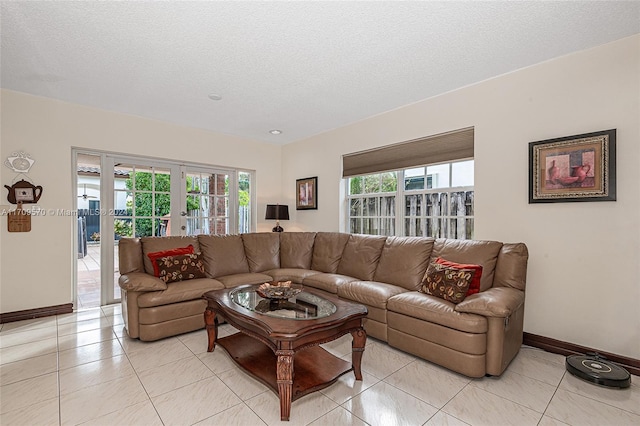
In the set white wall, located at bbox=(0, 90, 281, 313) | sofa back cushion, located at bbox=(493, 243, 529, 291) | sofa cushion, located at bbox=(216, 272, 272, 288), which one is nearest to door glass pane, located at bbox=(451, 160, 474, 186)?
sofa back cushion, located at bbox=(493, 243, 529, 291)

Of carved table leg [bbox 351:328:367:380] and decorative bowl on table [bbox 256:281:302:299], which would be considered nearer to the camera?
carved table leg [bbox 351:328:367:380]

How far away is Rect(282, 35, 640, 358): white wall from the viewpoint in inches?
91.2

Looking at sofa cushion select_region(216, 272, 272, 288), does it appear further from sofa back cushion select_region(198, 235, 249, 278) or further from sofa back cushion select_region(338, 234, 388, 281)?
sofa back cushion select_region(338, 234, 388, 281)

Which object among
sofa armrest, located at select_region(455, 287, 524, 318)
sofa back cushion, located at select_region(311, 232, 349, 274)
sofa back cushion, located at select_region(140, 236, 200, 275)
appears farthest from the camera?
sofa back cushion, located at select_region(311, 232, 349, 274)

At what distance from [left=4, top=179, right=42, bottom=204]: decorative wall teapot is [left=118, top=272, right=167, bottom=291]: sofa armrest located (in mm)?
1599

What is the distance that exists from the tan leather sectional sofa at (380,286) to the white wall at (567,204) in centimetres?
33

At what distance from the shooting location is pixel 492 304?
2.12 m

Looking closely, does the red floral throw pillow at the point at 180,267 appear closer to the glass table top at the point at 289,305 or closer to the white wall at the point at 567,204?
the glass table top at the point at 289,305

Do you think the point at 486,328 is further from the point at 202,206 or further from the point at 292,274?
the point at 202,206

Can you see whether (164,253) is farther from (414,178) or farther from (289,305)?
(414,178)

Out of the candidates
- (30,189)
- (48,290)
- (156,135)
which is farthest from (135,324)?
(156,135)

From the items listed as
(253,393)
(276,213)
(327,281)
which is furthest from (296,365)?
(276,213)

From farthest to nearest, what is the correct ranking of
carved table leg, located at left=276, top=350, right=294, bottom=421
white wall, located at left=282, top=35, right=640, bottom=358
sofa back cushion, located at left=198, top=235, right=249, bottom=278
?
sofa back cushion, located at left=198, top=235, right=249, bottom=278
white wall, located at left=282, top=35, right=640, bottom=358
carved table leg, located at left=276, top=350, right=294, bottom=421

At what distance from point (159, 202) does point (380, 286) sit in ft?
11.3
